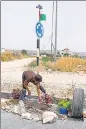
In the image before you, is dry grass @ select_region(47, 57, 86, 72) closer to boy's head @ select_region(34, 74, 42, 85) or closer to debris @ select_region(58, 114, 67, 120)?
boy's head @ select_region(34, 74, 42, 85)

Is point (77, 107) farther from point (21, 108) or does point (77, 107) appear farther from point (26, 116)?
point (21, 108)

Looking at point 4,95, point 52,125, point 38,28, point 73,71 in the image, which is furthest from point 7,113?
point 73,71

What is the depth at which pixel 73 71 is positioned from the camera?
24281mm

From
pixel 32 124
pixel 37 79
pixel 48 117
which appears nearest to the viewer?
pixel 32 124

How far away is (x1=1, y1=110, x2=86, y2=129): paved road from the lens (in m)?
7.95

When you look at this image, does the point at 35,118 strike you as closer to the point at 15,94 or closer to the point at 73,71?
the point at 15,94

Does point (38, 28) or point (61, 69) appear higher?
point (38, 28)

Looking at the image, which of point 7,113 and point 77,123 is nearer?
point 77,123

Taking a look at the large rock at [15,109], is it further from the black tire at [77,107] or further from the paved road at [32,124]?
the black tire at [77,107]

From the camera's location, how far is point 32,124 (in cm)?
816

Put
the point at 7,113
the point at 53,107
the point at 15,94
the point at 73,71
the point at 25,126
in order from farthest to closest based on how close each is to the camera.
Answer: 1. the point at 73,71
2. the point at 15,94
3. the point at 53,107
4. the point at 7,113
5. the point at 25,126

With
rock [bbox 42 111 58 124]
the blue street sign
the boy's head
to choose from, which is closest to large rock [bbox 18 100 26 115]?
the boy's head

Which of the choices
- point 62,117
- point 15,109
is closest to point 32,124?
point 62,117

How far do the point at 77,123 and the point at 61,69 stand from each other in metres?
16.2
